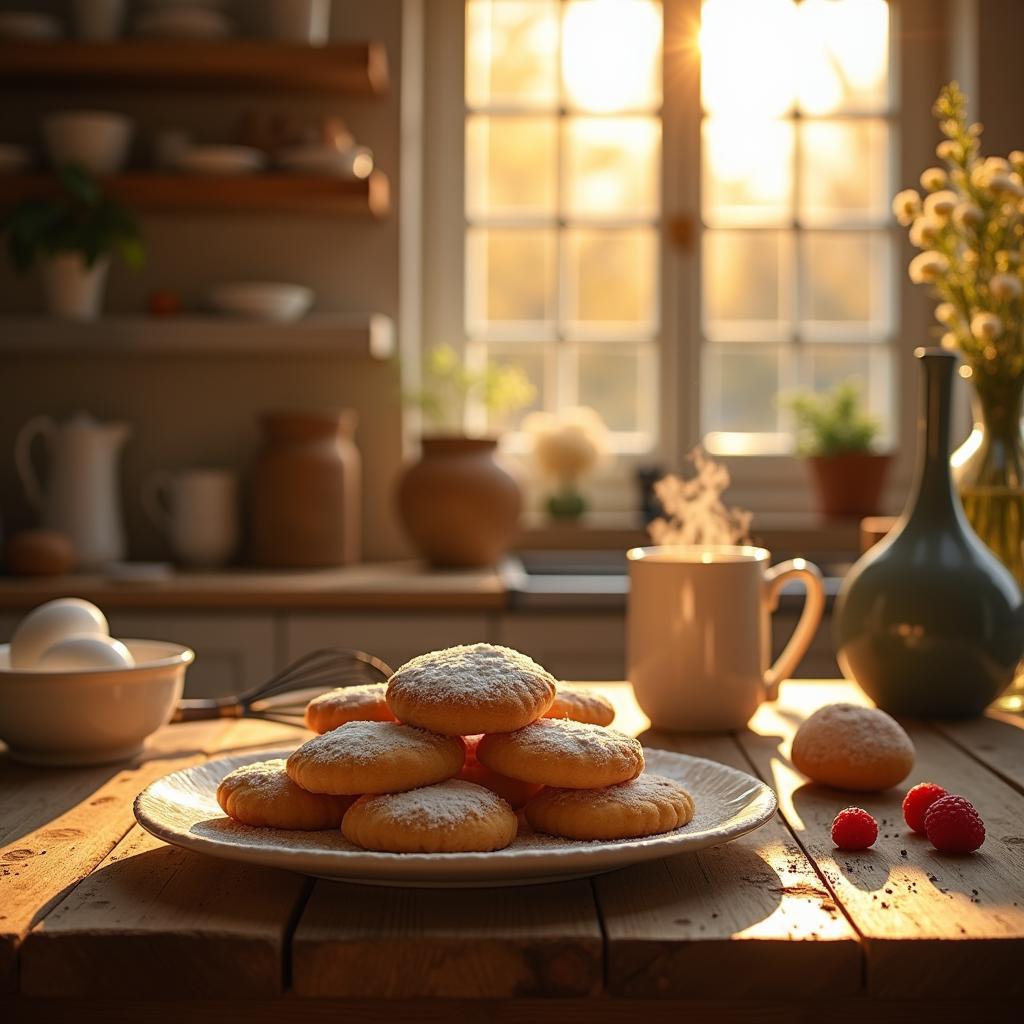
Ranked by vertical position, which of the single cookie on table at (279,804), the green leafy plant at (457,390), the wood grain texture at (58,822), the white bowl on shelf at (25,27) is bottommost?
the wood grain texture at (58,822)

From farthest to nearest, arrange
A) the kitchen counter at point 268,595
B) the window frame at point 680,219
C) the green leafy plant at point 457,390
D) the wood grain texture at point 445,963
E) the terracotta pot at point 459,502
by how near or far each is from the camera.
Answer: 1. the window frame at point 680,219
2. the green leafy plant at point 457,390
3. the terracotta pot at point 459,502
4. the kitchen counter at point 268,595
5. the wood grain texture at point 445,963

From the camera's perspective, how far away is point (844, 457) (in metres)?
2.99

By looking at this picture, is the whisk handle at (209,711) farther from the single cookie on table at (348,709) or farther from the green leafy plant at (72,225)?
the green leafy plant at (72,225)

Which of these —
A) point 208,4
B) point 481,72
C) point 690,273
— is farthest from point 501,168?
point 208,4

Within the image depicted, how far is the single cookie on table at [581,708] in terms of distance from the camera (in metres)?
0.91

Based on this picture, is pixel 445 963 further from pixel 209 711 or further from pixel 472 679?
Answer: pixel 209 711

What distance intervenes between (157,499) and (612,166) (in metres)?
1.34

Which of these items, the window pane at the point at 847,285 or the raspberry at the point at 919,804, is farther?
the window pane at the point at 847,285

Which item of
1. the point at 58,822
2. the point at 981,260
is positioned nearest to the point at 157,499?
the point at 981,260

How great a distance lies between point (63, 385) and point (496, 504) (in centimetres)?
107

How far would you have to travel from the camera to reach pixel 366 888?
2.44 ft

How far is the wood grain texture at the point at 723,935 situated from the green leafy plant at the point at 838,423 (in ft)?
7.68

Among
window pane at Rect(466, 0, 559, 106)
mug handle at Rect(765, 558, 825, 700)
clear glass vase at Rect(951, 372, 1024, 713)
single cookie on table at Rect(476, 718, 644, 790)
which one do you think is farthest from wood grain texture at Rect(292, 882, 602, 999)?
window pane at Rect(466, 0, 559, 106)

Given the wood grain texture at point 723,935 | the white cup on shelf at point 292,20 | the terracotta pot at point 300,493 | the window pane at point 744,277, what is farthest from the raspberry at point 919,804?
the window pane at point 744,277
